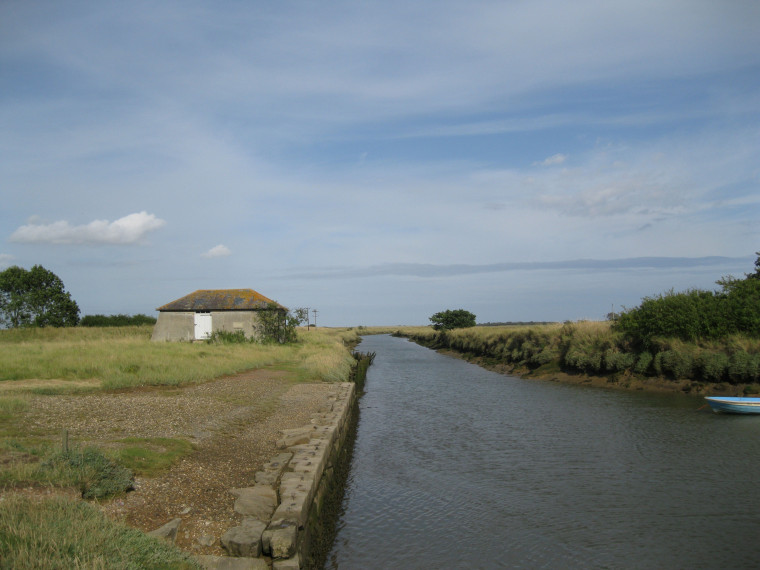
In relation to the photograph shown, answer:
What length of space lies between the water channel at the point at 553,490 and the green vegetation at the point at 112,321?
144 feet

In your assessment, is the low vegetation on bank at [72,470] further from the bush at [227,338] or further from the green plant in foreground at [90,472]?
the bush at [227,338]

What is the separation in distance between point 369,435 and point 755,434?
9707mm

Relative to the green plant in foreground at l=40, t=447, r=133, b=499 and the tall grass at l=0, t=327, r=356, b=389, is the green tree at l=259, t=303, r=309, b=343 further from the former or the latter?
the green plant in foreground at l=40, t=447, r=133, b=499

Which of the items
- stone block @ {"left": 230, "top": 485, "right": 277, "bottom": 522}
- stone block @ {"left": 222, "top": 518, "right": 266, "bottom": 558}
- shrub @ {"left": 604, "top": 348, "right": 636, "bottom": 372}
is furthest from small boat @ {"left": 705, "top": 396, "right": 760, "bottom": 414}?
stone block @ {"left": 222, "top": 518, "right": 266, "bottom": 558}

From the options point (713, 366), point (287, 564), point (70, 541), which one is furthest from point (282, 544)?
point (713, 366)

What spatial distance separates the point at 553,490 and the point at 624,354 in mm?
16985

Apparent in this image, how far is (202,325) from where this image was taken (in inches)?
1444

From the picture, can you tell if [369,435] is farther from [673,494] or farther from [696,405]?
[696,405]

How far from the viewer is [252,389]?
53.0ft

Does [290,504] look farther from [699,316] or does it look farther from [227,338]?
[227,338]

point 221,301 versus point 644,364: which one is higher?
point 221,301

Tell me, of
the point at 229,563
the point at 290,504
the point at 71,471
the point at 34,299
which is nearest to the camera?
the point at 229,563

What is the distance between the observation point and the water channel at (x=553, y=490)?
733 cm

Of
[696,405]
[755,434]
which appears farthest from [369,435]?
[696,405]
